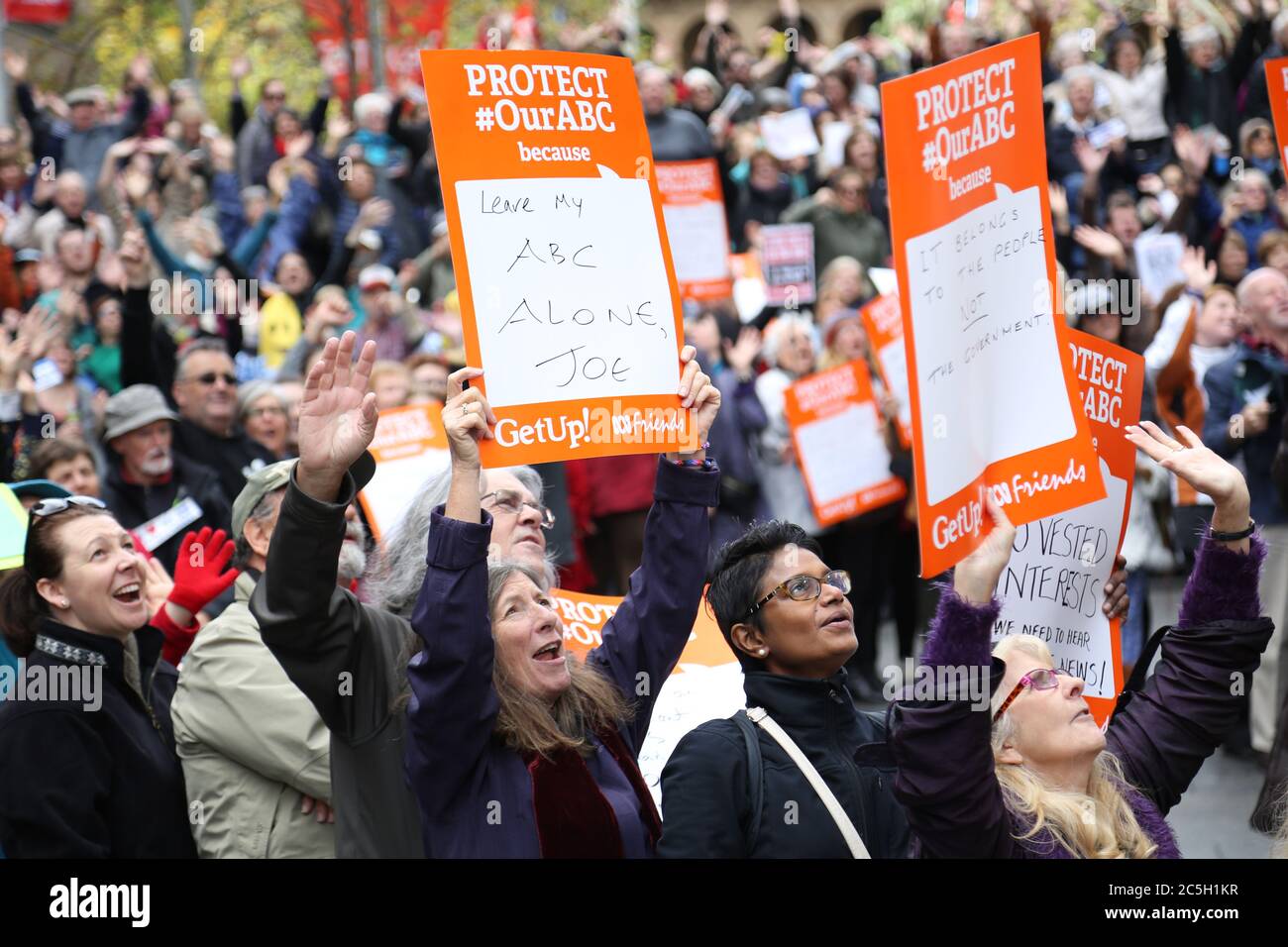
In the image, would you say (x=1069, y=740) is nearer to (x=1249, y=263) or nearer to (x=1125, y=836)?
(x=1125, y=836)

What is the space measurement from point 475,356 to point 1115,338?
18.3 feet

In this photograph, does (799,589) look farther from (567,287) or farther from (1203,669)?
(1203,669)

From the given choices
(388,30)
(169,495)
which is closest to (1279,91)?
(169,495)

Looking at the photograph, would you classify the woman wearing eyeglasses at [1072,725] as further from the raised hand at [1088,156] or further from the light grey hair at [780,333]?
the raised hand at [1088,156]

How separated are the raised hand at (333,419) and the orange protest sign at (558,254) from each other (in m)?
0.30

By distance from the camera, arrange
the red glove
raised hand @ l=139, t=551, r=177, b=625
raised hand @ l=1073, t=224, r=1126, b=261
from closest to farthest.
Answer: the red glove < raised hand @ l=139, t=551, r=177, b=625 < raised hand @ l=1073, t=224, r=1126, b=261

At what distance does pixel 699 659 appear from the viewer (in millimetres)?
5121

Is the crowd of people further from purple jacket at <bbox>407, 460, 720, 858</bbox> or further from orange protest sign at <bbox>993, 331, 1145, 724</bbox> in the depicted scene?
orange protest sign at <bbox>993, 331, 1145, 724</bbox>

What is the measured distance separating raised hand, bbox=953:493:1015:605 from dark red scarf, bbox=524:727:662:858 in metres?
0.89

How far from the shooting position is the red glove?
511cm

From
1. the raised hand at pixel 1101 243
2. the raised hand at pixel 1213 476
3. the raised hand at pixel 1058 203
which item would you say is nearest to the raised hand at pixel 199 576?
the raised hand at pixel 1213 476

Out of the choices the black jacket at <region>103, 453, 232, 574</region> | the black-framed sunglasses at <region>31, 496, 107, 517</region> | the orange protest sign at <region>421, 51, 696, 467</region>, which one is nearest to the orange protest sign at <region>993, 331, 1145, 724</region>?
the orange protest sign at <region>421, 51, 696, 467</region>
